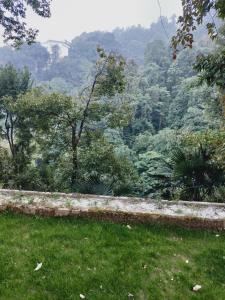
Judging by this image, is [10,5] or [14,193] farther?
[10,5]

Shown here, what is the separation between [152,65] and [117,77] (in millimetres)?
44316

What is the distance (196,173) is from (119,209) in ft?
10.2

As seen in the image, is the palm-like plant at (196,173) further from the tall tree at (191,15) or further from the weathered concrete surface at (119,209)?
the tall tree at (191,15)

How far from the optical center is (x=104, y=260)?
15.3 feet

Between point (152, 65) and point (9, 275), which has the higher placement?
point (152, 65)

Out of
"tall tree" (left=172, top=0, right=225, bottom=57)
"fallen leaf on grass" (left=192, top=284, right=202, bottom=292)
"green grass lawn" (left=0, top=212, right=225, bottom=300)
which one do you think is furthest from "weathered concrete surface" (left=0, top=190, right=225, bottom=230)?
"tall tree" (left=172, top=0, right=225, bottom=57)

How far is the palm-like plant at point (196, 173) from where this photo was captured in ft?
27.5

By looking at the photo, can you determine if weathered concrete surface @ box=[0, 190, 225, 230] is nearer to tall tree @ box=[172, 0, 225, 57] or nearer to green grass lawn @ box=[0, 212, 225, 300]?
green grass lawn @ box=[0, 212, 225, 300]

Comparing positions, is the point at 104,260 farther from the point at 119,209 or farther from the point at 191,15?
the point at 191,15

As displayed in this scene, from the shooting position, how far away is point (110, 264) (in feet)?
15.0

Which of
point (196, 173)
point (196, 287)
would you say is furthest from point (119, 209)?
point (196, 173)

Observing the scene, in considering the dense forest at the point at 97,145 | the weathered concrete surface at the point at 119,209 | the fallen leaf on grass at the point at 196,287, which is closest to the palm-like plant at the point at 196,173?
the dense forest at the point at 97,145

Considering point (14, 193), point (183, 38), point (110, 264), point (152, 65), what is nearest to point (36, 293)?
point (110, 264)

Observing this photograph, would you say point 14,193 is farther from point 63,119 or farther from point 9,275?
point 63,119
